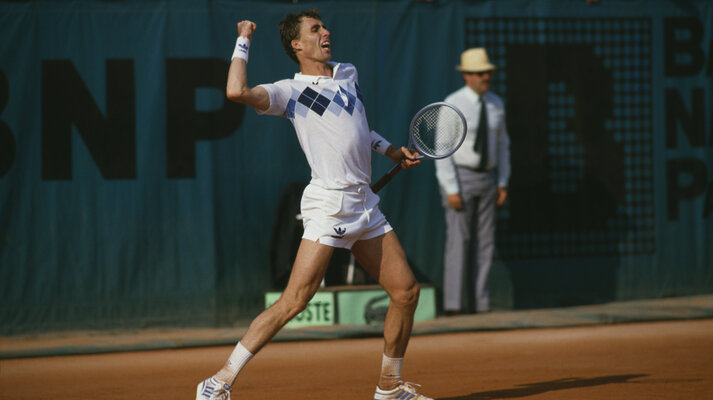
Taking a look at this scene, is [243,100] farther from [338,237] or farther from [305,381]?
[305,381]

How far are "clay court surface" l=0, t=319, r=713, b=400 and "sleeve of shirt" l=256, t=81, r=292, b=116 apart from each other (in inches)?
69.8

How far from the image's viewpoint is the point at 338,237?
467cm

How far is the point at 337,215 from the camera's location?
15.3 feet

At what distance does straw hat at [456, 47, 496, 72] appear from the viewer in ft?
26.8

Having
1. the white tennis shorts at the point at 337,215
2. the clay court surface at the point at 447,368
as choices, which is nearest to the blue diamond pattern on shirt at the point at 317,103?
the white tennis shorts at the point at 337,215

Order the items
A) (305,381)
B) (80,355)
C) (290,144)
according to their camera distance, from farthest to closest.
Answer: (290,144) → (80,355) → (305,381)

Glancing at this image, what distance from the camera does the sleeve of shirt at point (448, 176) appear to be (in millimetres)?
Answer: 8148

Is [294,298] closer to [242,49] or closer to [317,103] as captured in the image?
[317,103]

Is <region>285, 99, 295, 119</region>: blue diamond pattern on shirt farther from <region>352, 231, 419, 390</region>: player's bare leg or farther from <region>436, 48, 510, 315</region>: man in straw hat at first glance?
<region>436, 48, 510, 315</region>: man in straw hat

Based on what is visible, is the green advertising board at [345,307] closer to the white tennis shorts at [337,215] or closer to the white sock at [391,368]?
the white sock at [391,368]

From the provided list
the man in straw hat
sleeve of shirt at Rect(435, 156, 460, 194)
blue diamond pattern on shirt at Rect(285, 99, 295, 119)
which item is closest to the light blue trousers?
the man in straw hat

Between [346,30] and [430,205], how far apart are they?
1.72 metres

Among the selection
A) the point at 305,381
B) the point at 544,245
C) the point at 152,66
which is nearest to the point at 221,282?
the point at 152,66

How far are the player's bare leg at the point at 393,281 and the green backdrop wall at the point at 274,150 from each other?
3564 mm
